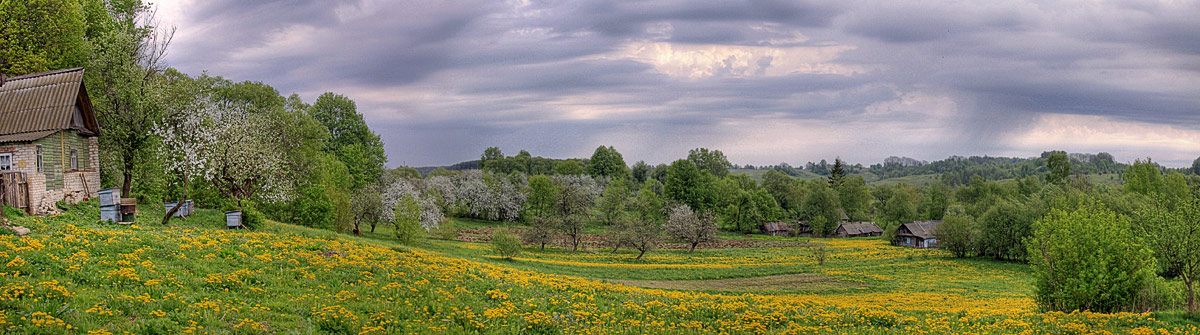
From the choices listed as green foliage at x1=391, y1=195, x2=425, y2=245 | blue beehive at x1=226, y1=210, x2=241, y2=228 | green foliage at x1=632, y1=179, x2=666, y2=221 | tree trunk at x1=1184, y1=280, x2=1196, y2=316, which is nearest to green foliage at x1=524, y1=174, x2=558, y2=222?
green foliage at x1=632, y1=179, x2=666, y2=221

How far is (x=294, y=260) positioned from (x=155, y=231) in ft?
25.3

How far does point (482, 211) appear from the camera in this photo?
98125 millimetres

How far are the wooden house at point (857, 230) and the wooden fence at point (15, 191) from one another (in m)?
105

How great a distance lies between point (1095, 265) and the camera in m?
24.2

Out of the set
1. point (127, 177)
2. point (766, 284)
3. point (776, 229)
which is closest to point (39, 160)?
point (127, 177)

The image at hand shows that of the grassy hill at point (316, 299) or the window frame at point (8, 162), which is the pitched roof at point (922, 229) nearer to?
the grassy hill at point (316, 299)

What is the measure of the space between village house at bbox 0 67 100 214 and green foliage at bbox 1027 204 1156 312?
4104cm

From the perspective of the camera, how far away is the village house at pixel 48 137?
23984 mm

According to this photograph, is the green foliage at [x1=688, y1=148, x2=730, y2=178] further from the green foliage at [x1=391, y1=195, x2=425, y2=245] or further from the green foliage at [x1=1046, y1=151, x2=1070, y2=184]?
the green foliage at [x1=391, y1=195, x2=425, y2=245]

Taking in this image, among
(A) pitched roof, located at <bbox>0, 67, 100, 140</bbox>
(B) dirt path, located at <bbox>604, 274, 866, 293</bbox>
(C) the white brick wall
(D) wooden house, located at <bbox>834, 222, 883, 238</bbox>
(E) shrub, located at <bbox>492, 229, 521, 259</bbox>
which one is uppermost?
(A) pitched roof, located at <bbox>0, 67, 100, 140</bbox>

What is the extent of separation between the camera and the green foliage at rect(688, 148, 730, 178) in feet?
477

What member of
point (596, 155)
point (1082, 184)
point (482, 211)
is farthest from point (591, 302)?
point (596, 155)

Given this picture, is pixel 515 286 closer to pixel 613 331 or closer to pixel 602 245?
pixel 613 331

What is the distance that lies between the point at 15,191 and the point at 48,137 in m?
3.66
